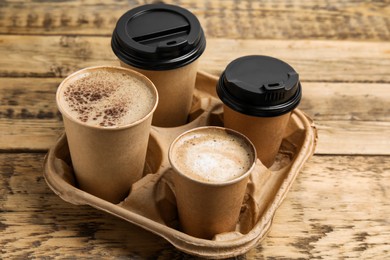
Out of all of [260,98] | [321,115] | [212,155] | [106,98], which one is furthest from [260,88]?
[321,115]

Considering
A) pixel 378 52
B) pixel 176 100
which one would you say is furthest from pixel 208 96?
pixel 378 52

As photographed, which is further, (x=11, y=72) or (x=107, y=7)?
(x=107, y=7)

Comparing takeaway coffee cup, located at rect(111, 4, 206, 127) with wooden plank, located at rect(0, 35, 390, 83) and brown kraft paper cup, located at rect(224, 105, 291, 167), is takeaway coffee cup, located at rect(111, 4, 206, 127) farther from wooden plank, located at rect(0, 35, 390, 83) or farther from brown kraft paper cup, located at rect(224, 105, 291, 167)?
wooden plank, located at rect(0, 35, 390, 83)

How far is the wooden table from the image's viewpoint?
1.20 m

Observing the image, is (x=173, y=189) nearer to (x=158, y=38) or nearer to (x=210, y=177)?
(x=210, y=177)

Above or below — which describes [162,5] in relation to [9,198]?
above

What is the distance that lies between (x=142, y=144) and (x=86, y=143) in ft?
0.37

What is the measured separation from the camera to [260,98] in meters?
1.19

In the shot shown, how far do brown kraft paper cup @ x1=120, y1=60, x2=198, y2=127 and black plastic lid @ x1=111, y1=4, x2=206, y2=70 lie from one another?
23mm

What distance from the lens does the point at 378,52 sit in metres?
1.78

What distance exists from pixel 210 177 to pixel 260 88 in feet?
0.76

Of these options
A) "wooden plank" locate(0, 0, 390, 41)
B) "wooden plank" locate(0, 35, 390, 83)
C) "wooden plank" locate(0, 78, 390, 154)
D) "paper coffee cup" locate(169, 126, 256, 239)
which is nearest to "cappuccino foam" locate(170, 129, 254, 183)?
"paper coffee cup" locate(169, 126, 256, 239)

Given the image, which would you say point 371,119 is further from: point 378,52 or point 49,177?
point 49,177

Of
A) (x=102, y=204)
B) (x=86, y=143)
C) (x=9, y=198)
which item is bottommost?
(x=9, y=198)
